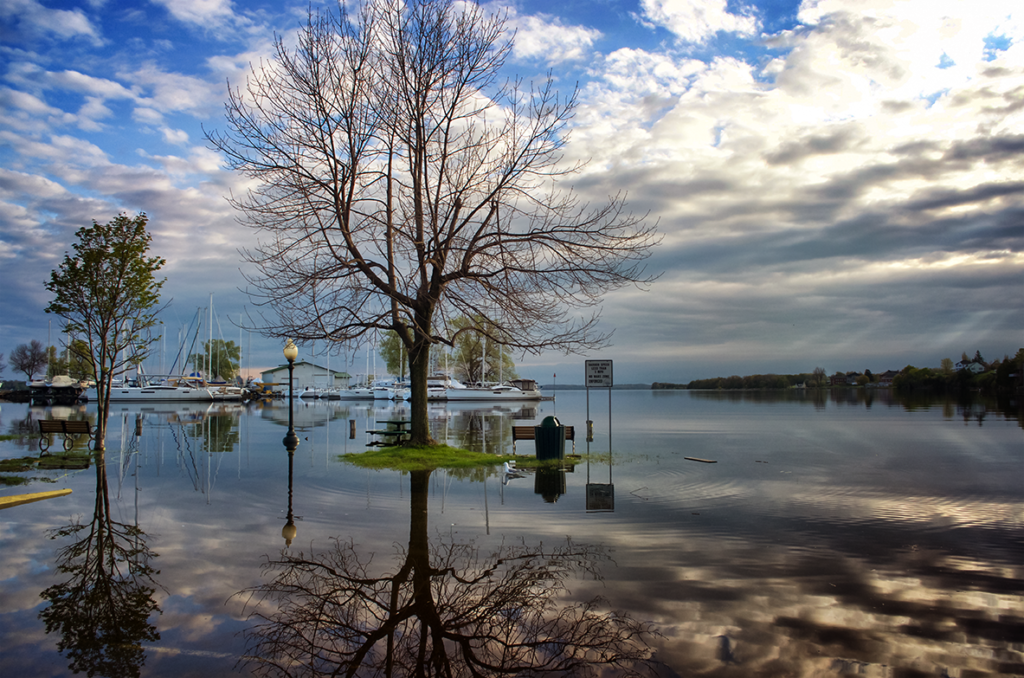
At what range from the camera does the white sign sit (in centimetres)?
1908

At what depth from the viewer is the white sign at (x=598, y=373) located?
19.1 meters

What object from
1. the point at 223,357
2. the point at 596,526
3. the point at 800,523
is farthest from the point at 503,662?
the point at 223,357

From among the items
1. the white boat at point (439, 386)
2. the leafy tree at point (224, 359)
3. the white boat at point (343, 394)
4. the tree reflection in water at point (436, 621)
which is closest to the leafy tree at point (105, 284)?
the tree reflection in water at point (436, 621)

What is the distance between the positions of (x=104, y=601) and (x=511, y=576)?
13.6 feet

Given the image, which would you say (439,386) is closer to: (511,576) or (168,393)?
(168,393)

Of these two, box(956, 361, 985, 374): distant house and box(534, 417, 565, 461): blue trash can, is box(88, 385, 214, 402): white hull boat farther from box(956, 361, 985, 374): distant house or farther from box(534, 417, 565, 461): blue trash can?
box(956, 361, 985, 374): distant house

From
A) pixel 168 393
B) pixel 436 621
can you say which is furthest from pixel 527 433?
pixel 168 393

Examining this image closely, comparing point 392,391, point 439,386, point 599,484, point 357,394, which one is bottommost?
point 357,394

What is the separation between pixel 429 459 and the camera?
17172 millimetres

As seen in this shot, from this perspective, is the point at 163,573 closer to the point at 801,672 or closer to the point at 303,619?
the point at 303,619

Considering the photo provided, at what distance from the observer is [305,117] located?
16.8 m

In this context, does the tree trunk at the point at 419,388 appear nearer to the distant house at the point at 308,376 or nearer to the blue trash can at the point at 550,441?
the blue trash can at the point at 550,441

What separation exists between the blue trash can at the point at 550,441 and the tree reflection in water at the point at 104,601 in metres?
10.7

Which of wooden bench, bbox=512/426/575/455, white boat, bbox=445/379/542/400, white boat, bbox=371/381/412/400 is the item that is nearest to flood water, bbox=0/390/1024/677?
wooden bench, bbox=512/426/575/455
